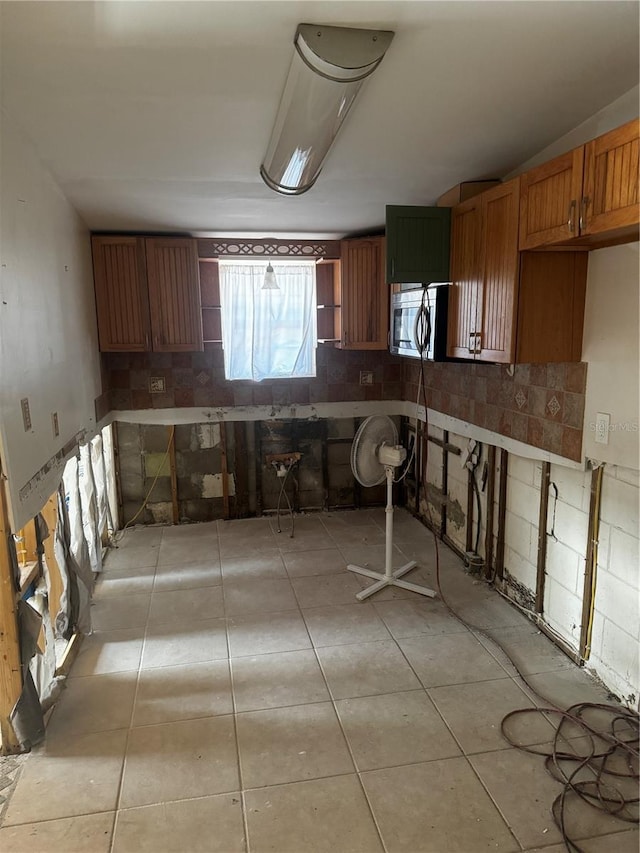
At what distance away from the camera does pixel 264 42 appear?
69.2 inches

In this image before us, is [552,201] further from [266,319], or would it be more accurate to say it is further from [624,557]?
[266,319]

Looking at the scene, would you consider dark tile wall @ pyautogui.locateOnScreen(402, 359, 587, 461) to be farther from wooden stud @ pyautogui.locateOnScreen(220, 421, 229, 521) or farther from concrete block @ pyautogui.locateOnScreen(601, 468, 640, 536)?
wooden stud @ pyautogui.locateOnScreen(220, 421, 229, 521)

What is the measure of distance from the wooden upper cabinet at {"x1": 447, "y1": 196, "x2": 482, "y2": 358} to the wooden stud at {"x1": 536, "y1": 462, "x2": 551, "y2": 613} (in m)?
0.87

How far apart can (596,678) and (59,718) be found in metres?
2.78

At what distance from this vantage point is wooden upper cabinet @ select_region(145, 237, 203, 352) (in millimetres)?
4617

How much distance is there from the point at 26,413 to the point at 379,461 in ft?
7.98

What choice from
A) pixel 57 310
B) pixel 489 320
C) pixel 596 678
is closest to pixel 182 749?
pixel 596 678

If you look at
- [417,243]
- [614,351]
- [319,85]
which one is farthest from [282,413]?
[319,85]

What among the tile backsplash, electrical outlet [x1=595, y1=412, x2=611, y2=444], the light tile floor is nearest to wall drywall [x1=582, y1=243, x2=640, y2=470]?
electrical outlet [x1=595, y1=412, x2=611, y2=444]

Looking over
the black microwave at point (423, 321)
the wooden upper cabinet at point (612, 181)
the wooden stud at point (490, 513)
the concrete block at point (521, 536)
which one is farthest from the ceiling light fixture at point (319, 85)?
the concrete block at point (521, 536)

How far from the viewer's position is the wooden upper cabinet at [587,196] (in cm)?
196

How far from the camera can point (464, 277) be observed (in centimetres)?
323

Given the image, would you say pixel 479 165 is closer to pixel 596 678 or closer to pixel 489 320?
pixel 489 320

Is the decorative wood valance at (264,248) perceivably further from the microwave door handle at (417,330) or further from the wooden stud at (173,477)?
the wooden stud at (173,477)
